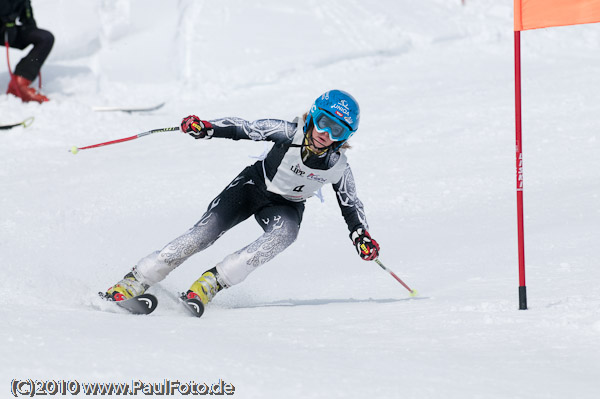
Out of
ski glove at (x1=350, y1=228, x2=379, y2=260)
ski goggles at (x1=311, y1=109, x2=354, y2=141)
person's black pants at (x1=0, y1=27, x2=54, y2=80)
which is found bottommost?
person's black pants at (x1=0, y1=27, x2=54, y2=80)

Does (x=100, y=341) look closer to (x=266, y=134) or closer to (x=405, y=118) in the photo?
(x=266, y=134)

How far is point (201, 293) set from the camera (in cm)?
426

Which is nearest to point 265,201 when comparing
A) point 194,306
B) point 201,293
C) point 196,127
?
point 196,127

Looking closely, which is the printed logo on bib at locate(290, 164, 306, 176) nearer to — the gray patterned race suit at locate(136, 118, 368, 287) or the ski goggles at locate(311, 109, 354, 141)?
the gray patterned race suit at locate(136, 118, 368, 287)

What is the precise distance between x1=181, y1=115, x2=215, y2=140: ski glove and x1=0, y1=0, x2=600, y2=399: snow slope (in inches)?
40.2

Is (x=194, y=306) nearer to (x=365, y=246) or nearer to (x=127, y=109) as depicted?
(x=365, y=246)

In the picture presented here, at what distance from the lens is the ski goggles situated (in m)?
4.39

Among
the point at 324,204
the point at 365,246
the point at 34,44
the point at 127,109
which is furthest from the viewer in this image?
the point at 127,109

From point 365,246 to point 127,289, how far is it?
139cm

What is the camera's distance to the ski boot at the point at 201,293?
4.07 m

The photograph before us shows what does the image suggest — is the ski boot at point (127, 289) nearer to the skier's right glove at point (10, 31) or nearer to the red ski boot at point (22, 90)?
the red ski boot at point (22, 90)

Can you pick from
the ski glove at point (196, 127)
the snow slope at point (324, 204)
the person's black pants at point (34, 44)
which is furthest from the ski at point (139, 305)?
the person's black pants at point (34, 44)

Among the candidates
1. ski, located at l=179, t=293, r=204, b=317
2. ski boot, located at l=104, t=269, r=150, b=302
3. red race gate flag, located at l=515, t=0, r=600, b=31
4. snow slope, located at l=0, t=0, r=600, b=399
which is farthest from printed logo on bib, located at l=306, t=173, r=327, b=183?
red race gate flag, located at l=515, t=0, r=600, b=31

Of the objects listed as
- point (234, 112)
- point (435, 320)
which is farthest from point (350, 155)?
point (435, 320)
